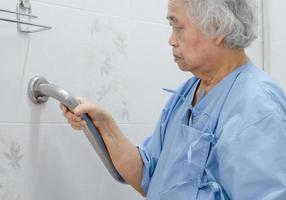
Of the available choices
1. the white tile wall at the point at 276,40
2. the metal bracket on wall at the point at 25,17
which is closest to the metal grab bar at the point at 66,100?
the metal bracket on wall at the point at 25,17

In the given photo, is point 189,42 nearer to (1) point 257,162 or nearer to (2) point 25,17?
(1) point 257,162

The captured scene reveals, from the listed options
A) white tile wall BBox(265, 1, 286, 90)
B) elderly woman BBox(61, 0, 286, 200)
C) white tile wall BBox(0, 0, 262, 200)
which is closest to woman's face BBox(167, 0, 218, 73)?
elderly woman BBox(61, 0, 286, 200)

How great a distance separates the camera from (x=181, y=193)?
909mm

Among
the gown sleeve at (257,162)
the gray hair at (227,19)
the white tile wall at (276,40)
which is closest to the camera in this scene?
the gown sleeve at (257,162)

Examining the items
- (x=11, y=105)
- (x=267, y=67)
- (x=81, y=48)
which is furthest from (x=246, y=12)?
(x=267, y=67)

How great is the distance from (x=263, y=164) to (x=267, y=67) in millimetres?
936

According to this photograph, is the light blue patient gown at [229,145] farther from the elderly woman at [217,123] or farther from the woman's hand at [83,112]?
the woman's hand at [83,112]

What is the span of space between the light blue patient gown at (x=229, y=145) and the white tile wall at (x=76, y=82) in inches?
9.1

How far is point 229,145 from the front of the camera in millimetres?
834

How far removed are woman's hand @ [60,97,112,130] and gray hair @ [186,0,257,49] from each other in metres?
0.30

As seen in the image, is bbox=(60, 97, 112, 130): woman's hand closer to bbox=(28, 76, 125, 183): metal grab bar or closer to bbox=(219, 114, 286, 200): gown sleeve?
bbox=(28, 76, 125, 183): metal grab bar

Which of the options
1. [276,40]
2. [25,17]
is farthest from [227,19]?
[276,40]

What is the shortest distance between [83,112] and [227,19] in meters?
0.37

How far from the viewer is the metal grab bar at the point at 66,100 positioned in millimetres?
965
